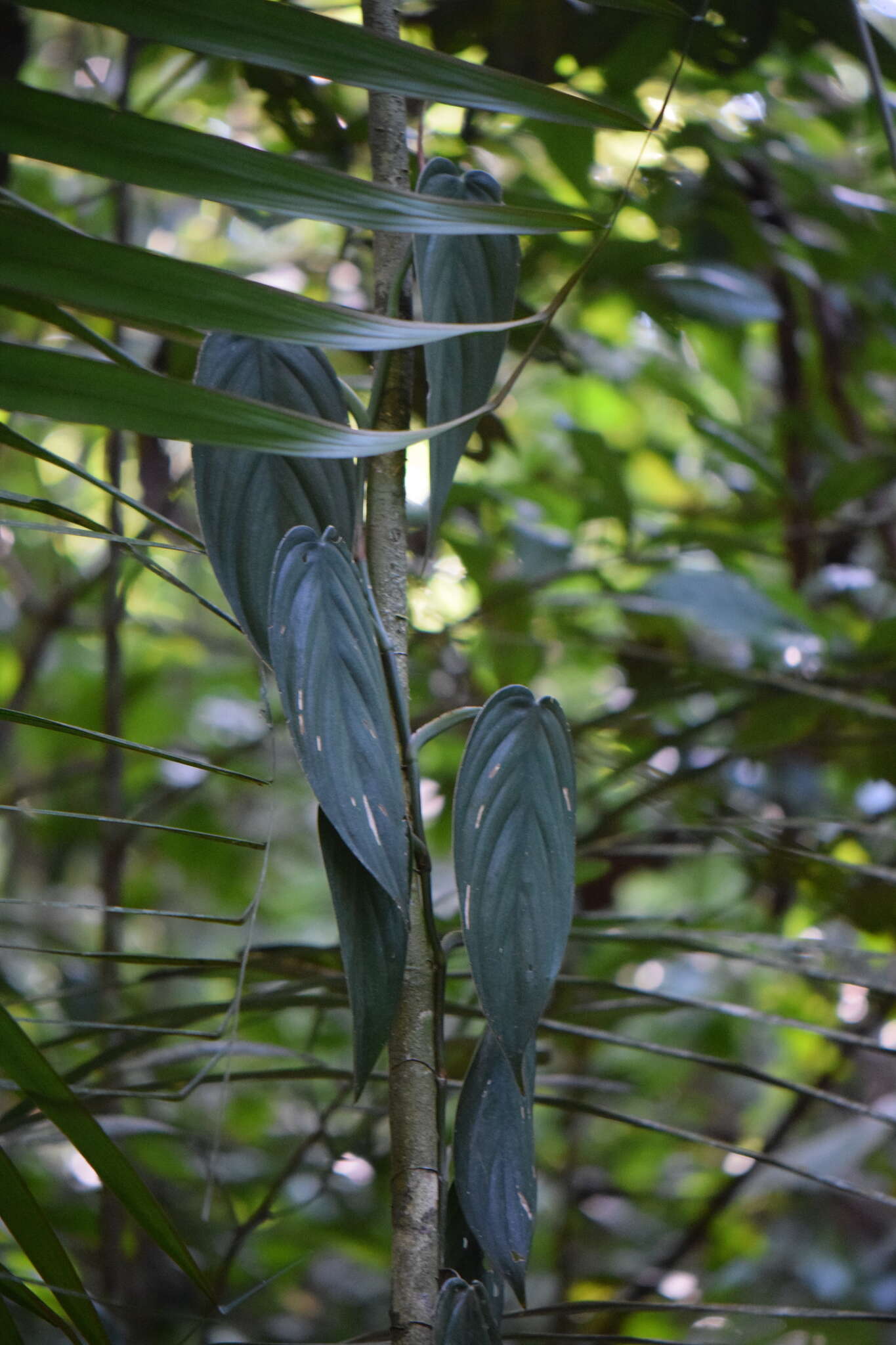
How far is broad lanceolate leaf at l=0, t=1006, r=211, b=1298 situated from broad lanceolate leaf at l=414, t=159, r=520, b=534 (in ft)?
0.76

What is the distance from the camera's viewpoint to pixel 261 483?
394 mm

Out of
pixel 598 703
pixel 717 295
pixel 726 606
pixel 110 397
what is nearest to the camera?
pixel 110 397

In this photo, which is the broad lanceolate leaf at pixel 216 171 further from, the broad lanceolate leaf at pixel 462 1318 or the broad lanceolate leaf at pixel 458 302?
the broad lanceolate leaf at pixel 462 1318

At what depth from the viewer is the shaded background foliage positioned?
2.28 feet

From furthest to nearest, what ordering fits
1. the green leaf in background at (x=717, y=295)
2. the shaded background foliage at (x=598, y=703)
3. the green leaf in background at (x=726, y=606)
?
the green leaf in background at (x=717, y=295) → the green leaf in background at (x=726, y=606) → the shaded background foliage at (x=598, y=703)

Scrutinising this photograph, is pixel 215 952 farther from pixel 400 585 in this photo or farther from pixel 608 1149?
pixel 400 585

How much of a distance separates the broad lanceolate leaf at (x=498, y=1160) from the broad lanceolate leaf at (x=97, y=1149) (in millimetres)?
95

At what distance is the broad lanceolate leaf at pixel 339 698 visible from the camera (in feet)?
1.10

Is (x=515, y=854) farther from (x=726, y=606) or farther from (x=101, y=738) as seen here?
(x=726, y=606)

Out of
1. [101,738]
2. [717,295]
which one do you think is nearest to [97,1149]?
[101,738]

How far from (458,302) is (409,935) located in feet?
0.77

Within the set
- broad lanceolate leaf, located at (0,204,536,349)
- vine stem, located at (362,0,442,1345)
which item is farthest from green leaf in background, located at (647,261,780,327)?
broad lanceolate leaf, located at (0,204,536,349)

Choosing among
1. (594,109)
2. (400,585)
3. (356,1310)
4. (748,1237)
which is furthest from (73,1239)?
(594,109)

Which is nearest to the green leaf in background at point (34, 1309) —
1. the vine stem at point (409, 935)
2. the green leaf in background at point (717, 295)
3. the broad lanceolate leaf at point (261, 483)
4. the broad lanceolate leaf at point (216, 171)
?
the vine stem at point (409, 935)
